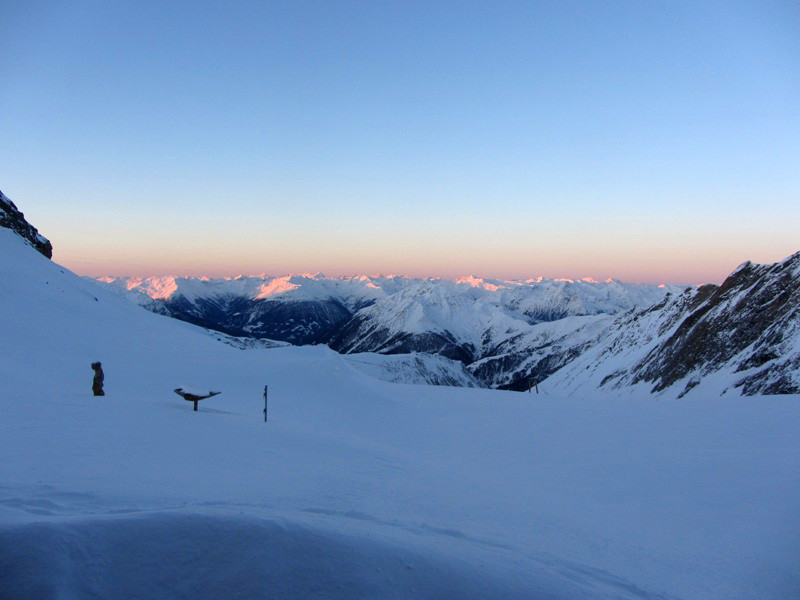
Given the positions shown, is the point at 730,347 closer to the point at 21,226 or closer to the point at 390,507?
the point at 390,507

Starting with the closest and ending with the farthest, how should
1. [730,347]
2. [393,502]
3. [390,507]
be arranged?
[390,507] < [393,502] < [730,347]

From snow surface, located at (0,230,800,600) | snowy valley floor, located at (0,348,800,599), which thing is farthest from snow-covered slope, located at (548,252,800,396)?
snowy valley floor, located at (0,348,800,599)

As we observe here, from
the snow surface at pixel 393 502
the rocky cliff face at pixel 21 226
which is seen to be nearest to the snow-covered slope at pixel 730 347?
the snow surface at pixel 393 502

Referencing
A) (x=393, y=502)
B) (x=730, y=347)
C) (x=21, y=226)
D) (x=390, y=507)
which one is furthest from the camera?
(x=21, y=226)

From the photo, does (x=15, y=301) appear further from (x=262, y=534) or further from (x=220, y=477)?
(x=262, y=534)

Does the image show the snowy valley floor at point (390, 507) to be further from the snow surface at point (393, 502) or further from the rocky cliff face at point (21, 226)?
the rocky cliff face at point (21, 226)

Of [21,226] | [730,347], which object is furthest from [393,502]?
[21,226]

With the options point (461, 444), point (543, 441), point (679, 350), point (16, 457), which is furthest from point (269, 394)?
point (679, 350)
